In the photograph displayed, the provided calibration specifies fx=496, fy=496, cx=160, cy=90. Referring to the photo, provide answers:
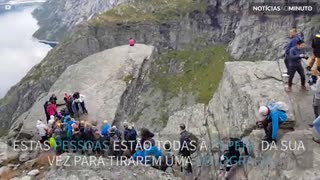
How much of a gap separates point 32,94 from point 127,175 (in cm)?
15937

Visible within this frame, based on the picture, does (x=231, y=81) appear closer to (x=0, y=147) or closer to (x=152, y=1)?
(x=0, y=147)

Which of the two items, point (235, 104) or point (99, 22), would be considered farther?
point (99, 22)

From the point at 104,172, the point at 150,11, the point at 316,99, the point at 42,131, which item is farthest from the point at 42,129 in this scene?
the point at 150,11

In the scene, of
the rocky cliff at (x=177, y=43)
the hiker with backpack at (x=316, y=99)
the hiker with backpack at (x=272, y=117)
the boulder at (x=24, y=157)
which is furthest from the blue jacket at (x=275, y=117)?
the rocky cliff at (x=177, y=43)

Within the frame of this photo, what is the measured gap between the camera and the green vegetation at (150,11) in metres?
162

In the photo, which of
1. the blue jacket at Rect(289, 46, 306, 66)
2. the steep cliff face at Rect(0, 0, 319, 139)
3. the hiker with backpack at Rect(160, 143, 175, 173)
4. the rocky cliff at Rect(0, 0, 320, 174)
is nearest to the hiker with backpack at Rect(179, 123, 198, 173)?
the hiker with backpack at Rect(160, 143, 175, 173)

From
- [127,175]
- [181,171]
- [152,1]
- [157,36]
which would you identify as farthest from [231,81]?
[152,1]

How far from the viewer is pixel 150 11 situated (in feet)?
543

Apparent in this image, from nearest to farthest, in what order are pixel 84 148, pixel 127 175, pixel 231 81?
pixel 127 175
pixel 84 148
pixel 231 81

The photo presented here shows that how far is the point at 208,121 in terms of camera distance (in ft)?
108

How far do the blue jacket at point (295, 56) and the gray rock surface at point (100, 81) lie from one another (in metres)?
15.6

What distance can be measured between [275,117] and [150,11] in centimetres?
14734

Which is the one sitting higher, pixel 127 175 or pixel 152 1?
pixel 152 1

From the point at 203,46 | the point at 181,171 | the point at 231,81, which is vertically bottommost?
the point at 181,171
